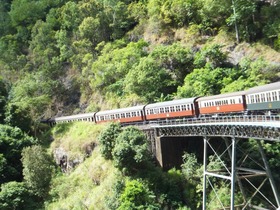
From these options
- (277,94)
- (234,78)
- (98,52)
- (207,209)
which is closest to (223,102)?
(277,94)

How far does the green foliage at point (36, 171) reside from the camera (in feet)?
141

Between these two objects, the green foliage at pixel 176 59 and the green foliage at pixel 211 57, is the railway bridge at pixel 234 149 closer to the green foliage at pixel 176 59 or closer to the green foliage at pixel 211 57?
the green foliage at pixel 211 57

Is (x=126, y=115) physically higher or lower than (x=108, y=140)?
higher

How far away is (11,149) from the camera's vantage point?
48500 millimetres

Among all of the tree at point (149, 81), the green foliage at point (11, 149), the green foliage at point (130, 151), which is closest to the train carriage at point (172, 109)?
the green foliage at point (130, 151)

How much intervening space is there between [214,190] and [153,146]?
30.2 ft

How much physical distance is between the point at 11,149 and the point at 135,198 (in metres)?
22.4

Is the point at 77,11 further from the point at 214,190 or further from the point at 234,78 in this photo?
the point at 214,190

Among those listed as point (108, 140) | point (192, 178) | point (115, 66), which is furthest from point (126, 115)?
point (115, 66)

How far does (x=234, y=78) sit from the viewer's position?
151 feet

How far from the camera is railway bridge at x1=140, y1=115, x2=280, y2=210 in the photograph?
26.7 m

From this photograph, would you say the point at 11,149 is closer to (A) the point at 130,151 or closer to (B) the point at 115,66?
(B) the point at 115,66

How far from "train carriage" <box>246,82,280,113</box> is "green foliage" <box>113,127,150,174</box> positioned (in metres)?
10.4

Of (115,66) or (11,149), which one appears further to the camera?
(115,66)
